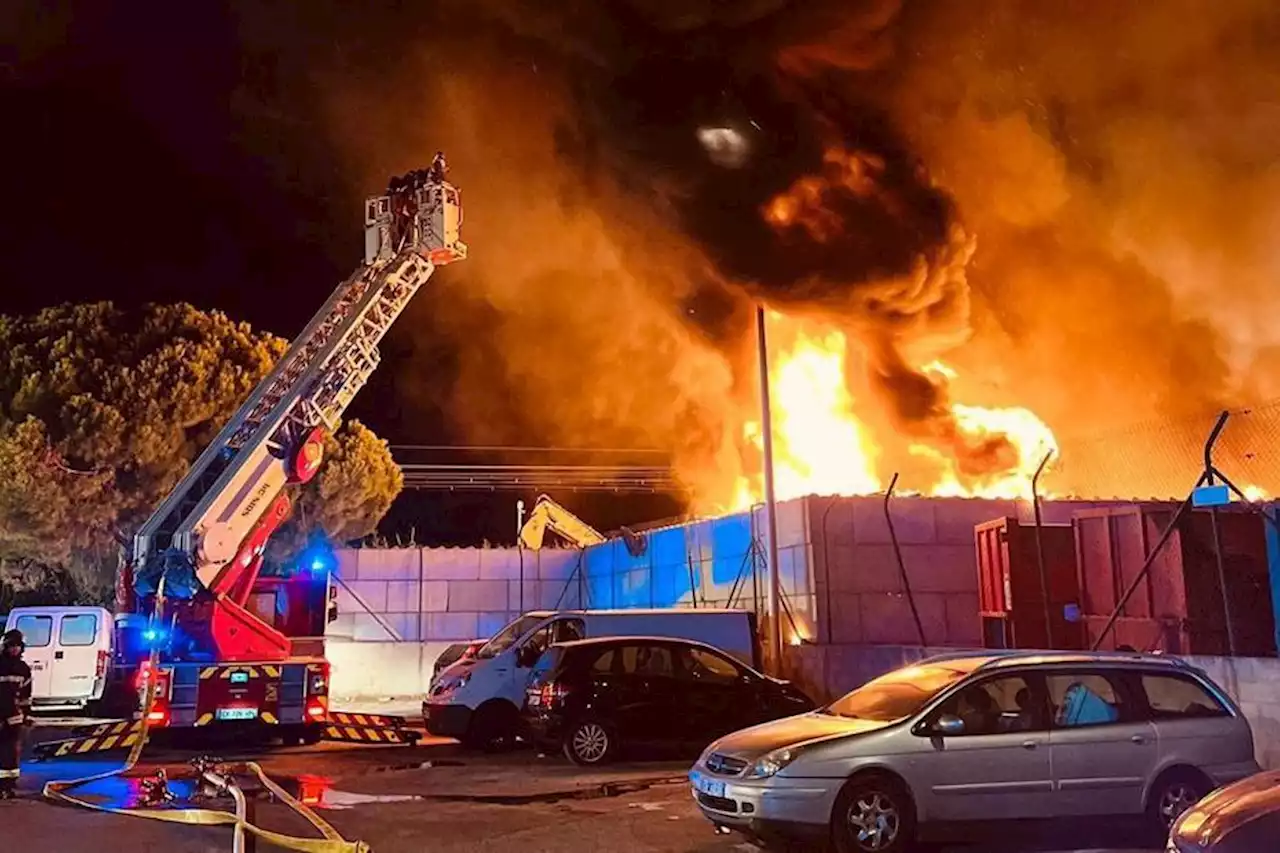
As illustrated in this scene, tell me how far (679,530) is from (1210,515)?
35.9ft

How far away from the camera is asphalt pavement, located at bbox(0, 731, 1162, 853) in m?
8.52

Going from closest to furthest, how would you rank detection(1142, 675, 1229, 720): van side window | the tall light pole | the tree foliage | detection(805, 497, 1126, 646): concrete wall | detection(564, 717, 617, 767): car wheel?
detection(1142, 675, 1229, 720): van side window, detection(564, 717, 617, 767): car wheel, the tall light pole, detection(805, 497, 1126, 646): concrete wall, the tree foliage

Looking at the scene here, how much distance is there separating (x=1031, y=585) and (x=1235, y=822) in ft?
34.5

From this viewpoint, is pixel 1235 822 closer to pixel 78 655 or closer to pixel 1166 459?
pixel 78 655

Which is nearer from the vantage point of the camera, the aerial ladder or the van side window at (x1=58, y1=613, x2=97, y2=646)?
the van side window at (x1=58, y1=613, x2=97, y2=646)

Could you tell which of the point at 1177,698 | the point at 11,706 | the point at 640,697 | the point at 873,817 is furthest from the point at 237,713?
the point at 1177,698

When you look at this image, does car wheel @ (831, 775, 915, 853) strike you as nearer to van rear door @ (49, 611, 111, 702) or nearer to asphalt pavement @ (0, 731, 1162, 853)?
asphalt pavement @ (0, 731, 1162, 853)

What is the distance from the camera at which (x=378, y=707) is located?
2183 centimetres

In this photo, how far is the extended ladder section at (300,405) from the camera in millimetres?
14633

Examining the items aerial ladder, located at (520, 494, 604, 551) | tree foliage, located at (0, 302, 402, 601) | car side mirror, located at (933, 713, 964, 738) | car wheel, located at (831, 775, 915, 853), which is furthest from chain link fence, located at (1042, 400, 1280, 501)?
tree foliage, located at (0, 302, 402, 601)

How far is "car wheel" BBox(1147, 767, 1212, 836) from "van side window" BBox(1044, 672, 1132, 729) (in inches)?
21.2

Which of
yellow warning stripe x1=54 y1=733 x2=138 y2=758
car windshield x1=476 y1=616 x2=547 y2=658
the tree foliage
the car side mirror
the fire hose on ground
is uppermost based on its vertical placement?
the tree foliage

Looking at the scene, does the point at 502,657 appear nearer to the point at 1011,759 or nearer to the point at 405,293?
the point at 405,293

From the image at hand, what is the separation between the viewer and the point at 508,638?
15367mm
